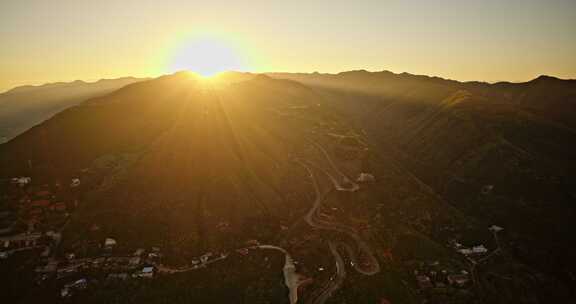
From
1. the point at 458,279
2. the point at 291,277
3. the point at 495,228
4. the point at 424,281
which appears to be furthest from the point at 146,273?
the point at 495,228

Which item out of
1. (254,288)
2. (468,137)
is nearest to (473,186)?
(468,137)

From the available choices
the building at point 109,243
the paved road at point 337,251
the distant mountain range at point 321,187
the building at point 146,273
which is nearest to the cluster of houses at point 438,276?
the distant mountain range at point 321,187

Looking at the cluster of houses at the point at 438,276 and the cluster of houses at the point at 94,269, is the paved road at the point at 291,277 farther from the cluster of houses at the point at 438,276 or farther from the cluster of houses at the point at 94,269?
the cluster of houses at the point at 94,269

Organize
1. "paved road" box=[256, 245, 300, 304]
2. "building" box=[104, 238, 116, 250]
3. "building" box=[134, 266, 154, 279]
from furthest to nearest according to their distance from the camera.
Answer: "building" box=[104, 238, 116, 250]
"building" box=[134, 266, 154, 279]
"paved road" box=[256, 245, 300, 304]

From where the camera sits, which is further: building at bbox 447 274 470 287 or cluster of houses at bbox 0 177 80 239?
cluster of houses at bbox 0 177 80 239

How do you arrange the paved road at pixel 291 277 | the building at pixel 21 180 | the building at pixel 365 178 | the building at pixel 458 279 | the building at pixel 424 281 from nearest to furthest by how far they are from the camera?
the paved road at pixel 291 277 → the building at pixel 424 281 → the building at pixel 458 279 → the building at pixel 21 180 → the building at pixel 365 178

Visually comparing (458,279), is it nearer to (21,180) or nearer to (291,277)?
(291,277)

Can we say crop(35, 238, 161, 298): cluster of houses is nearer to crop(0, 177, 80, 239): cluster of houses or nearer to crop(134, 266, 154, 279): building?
crop(134, 266, 154, 279): building

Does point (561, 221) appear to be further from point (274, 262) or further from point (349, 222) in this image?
point (274, 262)

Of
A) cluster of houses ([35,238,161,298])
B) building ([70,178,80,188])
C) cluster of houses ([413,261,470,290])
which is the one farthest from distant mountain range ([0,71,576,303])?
cluster of houses ([35,238,161,298])
